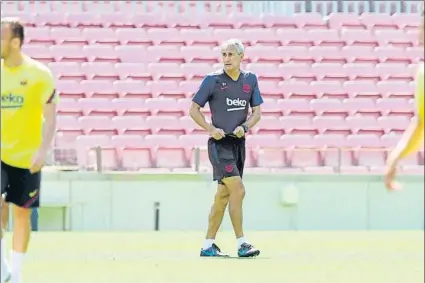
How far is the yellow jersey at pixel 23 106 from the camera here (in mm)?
6648

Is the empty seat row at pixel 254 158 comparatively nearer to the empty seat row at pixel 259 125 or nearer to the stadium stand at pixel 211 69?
the stadium stand at pixel 211 69

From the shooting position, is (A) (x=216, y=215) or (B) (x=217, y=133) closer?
(B) (x=217, y=133)

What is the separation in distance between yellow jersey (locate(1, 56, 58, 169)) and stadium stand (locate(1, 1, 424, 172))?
31.0ft

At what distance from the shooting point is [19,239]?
6961 mm

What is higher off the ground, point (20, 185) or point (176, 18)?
point (176, 18)

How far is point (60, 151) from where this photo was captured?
15812 millimetres

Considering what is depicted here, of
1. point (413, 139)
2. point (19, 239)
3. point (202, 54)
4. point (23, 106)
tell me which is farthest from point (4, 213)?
point (202, 54)

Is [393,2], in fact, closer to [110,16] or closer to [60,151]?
[110,16]

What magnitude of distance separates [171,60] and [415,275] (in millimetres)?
12602

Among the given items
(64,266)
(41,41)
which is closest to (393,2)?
(41,41)

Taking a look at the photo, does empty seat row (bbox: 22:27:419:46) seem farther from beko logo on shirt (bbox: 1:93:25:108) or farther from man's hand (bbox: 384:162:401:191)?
man's hand (bbox: 384:162:401:191)

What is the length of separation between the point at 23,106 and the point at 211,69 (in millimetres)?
13882

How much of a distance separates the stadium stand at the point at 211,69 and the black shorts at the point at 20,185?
30.7 ft

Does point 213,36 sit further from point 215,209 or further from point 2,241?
point 2,241
